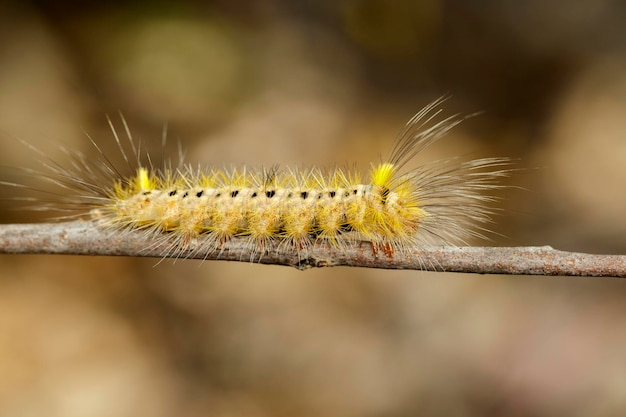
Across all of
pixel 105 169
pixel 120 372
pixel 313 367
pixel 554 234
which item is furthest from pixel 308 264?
Answer: pixel 554 234

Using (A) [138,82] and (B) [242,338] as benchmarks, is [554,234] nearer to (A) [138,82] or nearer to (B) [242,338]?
(B) [242,338]

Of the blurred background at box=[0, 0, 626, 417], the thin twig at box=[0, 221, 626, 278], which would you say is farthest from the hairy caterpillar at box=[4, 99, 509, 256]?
the blurred background at box=[0, 0, 626, 417]

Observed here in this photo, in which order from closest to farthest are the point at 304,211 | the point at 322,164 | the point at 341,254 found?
the point at 341,254, the point at 304,211, the point at 322,164

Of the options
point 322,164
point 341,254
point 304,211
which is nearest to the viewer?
point 341,254

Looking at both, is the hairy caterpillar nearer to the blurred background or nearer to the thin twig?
the thin twig

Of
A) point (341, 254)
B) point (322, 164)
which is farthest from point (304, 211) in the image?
point (322, 164)

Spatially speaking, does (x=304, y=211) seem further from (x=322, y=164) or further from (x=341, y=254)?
(x=322, y=164)
